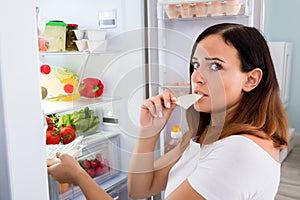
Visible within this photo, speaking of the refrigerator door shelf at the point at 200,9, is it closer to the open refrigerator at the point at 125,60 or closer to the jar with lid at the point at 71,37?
the open refrigerator at the point at 125,60

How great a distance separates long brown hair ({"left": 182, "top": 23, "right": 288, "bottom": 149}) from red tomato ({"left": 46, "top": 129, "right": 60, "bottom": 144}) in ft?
2.35

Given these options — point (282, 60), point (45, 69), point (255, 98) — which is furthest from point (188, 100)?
point (282, 60)

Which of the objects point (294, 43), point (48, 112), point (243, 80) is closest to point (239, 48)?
point (243, 80)

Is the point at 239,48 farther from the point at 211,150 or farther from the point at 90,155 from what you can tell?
the point at 90,155

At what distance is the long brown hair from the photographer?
77 cm

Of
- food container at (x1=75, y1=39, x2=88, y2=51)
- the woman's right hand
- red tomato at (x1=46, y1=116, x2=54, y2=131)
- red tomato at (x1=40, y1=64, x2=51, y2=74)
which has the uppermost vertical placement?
food container at (x1=75, y1=39, x2=88, y2=51)

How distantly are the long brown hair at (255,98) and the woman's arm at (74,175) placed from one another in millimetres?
343

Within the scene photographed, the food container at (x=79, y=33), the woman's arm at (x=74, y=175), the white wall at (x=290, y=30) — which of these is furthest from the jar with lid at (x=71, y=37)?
the white wall at (x=290, y=30)

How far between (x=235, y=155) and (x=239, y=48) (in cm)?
26

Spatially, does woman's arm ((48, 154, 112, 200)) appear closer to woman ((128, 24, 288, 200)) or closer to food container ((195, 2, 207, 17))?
woman ((128, 24, 288, 200))

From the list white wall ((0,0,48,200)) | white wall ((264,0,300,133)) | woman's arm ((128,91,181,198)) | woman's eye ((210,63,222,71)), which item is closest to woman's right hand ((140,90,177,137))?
woman's arm ((128,91,181,198))

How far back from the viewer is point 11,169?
58cm

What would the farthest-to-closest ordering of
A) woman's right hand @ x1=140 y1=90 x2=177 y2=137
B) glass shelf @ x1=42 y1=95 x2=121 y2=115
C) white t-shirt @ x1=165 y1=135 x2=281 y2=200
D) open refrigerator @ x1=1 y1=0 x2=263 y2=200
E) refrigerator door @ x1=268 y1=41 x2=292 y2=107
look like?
refrigerator door @ x1=268 y1=41 x2=292 y2=107
glass shelf @ x1=42 y1=95 x2=121 y2=115
open refrigerator @ x1=1 y1=0 x2=263 y2=200
woman's right hand @ x1=140 y1=90 x2=177 y2=137
white t-shirt @ x1=165 y1=135 x2=281 y2=200

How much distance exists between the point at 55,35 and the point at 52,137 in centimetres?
44
